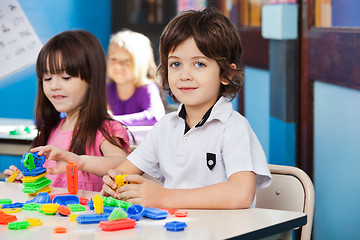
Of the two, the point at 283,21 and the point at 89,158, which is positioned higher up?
the point at 283,21

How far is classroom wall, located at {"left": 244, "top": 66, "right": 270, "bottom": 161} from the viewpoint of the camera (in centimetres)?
341

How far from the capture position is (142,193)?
150 cm

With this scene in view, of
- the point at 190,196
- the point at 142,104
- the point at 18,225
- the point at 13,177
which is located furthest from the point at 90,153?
the point at 142,104

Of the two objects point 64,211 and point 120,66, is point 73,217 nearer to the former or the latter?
point 64,211

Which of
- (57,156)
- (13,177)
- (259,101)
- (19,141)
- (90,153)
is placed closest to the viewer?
(57,156)

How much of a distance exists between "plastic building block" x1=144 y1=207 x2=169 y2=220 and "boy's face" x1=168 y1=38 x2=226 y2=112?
43 centimetres

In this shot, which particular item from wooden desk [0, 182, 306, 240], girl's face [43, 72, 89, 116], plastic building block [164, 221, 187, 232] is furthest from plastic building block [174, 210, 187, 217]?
girl's face [43, 72, 89, 116]

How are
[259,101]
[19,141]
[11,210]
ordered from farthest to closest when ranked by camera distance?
1. [259,101]
2. [19,141]
3. [11,210]

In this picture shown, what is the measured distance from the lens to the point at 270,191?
1787 millimetres

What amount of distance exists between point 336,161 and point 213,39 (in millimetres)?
1177

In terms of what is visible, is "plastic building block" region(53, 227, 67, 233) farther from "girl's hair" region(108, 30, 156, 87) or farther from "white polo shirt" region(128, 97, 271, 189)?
"girl's hair" region(108, 30, 156, 87)

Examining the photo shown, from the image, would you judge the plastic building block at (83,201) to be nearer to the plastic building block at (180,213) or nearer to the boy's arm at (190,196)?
the boy's arm at (190,196)

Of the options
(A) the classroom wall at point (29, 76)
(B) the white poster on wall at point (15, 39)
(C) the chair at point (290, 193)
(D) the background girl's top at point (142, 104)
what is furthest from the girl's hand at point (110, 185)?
(A) the classroom wall at point (29, 76)

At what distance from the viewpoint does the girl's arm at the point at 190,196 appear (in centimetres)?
149
